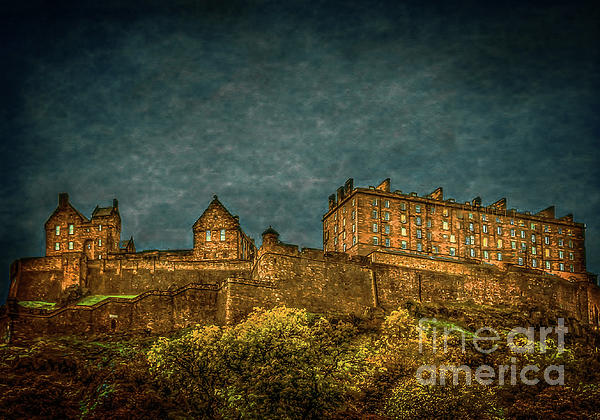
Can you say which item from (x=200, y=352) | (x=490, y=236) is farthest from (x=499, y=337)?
(x=490, y=236)

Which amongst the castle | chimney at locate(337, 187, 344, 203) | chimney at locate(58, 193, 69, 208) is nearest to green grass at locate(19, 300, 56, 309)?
the castle

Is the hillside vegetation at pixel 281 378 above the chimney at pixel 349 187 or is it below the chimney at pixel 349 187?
below

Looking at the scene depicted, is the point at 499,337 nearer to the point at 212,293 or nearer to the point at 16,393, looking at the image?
the point at 212,293

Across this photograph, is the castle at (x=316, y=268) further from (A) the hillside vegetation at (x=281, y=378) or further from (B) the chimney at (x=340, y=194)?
(A) the hillside vegetation at (x=281, y=378)

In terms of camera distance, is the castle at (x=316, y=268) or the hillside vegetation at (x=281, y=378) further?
the castle at (x=316, y=268)

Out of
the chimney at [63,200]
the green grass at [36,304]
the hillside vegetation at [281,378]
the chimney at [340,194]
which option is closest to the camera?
the hillside vegetation at [281,378]

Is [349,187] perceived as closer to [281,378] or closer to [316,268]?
[316,268]

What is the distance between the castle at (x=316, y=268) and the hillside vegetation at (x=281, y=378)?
6195 millimetres

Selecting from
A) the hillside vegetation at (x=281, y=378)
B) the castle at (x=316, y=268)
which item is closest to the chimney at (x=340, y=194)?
the castle at (x=316, y=268)

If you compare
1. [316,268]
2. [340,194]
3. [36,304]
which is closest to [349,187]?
[340,194]

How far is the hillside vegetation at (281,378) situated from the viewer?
38312 mm

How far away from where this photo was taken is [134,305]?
6069 centimetres

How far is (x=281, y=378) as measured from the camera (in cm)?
3831

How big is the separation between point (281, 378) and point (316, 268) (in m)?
29.1
